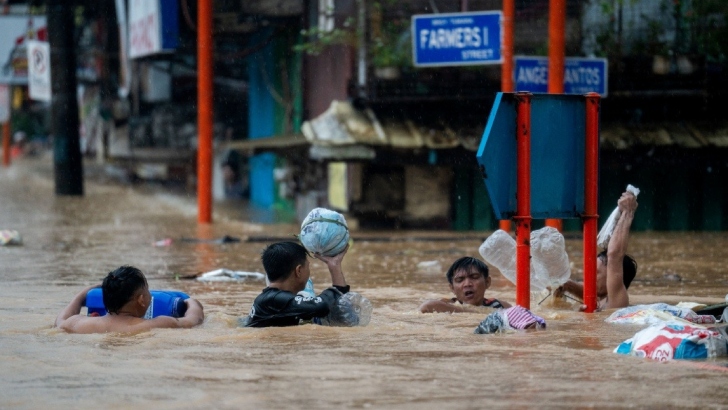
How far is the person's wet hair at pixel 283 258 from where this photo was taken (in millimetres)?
7195

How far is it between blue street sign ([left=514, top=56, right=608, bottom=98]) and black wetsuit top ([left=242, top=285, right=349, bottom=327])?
723cm

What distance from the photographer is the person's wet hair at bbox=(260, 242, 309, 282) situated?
720 cm

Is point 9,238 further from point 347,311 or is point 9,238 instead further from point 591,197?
point 591,197

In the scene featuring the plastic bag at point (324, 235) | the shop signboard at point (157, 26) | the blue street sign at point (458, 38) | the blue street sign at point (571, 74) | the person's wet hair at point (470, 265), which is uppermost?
the shop signboard at point (157, 26)

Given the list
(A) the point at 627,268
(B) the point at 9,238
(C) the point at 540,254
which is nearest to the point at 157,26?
(B) the point at 9,238

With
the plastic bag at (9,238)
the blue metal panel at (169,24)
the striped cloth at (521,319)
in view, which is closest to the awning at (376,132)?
the plastic bag at (9,238)

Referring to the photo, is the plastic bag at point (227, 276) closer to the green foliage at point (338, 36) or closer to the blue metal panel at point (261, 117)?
the green foliage at point (338, 36)

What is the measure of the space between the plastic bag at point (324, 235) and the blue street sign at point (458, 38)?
7114 mm

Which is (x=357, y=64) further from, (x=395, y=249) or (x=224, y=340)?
(x=224, y=340)

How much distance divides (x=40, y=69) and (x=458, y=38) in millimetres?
17534

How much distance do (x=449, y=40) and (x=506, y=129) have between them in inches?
252

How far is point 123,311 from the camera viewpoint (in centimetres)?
748

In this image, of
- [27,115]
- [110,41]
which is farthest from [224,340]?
[27,115]

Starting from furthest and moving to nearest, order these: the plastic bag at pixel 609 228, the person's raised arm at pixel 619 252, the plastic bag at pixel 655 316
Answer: the plastic bag at pixel 609 228 → the person's raised arm at pixel 619 252 → the plastic bag at pixel 655 316
